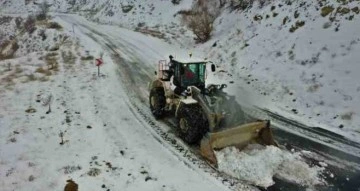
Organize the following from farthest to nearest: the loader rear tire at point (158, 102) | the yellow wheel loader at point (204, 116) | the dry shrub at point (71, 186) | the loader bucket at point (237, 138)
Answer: the loader rear tire at point (158, 102) → the yellow wheel loader at point (204, 116) → the loader bucket at point (237, 138) → the dry shrub at point (71, 186)

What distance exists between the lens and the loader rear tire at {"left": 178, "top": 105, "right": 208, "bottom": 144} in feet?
38.0

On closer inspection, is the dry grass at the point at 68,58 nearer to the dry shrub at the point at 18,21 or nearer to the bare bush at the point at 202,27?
the bare bush at the point at 202,27

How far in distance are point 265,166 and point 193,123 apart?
7.80 feet

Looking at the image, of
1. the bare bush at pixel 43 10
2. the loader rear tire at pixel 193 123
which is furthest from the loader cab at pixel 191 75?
the bare bush at pixel 43 10

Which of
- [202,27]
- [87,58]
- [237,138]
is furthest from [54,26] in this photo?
[237,138]

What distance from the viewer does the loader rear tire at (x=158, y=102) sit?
565 inches

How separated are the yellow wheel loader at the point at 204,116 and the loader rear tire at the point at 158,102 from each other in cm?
75

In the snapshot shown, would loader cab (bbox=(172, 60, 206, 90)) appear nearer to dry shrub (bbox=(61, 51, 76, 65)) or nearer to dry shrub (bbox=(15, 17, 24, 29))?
dry shrub (bbox=(61, 51, 76, 65))

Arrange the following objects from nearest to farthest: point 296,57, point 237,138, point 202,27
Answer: point 237,138 < point 296,57 < point 202,27

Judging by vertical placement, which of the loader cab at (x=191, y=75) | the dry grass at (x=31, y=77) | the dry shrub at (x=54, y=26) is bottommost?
the dry grass at (x=31, y=77)

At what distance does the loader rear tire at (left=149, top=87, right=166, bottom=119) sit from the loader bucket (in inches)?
136

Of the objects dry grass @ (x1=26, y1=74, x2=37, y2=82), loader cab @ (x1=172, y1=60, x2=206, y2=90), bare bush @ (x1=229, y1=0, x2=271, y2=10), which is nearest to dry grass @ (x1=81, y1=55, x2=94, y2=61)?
dry grass @ (x1=26, y1=74, x2=37, y2=82)

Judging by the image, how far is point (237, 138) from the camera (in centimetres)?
1136

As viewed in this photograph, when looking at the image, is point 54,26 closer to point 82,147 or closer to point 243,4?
point 243,4
